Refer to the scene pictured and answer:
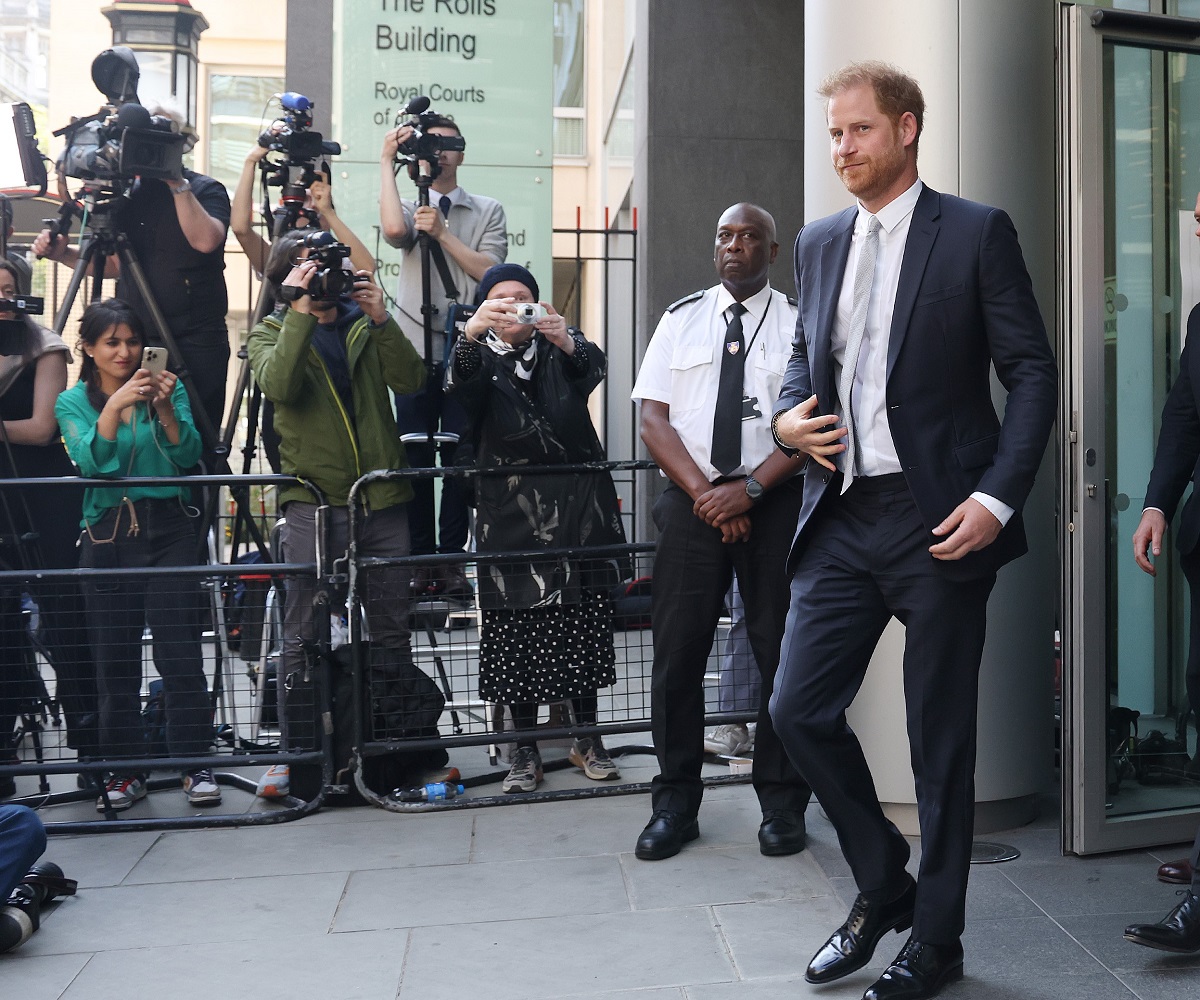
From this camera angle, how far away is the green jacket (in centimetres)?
489

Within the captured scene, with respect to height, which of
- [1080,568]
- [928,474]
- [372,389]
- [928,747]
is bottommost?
[928,747]

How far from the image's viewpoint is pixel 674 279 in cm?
868

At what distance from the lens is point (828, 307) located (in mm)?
3125

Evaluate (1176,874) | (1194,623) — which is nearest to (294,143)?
(1194,623)

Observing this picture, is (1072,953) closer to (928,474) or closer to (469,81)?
(928,474)

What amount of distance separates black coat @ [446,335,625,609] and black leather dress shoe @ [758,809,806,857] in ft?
3.95

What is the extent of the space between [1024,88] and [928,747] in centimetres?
238

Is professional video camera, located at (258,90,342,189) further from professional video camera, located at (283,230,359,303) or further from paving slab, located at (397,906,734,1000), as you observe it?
paving slab, located at (397,906,734,1000)

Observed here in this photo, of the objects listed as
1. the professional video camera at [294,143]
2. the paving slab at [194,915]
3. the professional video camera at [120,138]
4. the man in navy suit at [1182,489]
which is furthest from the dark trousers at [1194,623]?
the professional video camera at [120,138]

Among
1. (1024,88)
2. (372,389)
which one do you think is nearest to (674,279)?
(372,389)

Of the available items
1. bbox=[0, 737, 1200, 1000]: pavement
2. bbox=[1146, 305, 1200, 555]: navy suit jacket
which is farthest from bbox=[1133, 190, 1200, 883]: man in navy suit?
bbox=[0, 737, 1200, 1000]: pavement

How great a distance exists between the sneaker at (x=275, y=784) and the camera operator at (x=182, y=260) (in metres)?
1.59

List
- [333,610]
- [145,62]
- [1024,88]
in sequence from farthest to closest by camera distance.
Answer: [145,62]
[333,610]
[1024,88]

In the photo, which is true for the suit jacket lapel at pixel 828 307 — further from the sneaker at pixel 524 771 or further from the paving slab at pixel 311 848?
the sneaker at pixel 524 771
